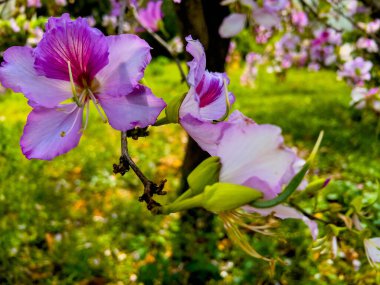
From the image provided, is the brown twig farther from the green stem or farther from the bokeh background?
the bokeh background

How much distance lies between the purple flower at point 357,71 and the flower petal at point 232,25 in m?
1.75

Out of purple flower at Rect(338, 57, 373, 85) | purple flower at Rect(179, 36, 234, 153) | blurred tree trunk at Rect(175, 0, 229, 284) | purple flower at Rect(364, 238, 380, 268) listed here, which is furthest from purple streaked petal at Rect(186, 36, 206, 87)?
purple flower at Rect(338, 57, 373, 85)

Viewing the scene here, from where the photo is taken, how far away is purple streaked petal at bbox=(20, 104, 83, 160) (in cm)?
51

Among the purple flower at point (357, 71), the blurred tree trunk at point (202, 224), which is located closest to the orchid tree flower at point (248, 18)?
the blurred tree trunk at point (202, 224)

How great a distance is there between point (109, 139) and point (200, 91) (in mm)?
3726

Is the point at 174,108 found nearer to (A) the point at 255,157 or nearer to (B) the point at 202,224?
(A) the point at 255,157

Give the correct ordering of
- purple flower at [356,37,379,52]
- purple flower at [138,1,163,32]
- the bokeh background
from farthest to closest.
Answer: purple flower at [356,37,379,52]
the bokeh background
purple flower at [138,1,163,32]

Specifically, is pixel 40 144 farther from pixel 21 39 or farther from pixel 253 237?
pixel 253 237

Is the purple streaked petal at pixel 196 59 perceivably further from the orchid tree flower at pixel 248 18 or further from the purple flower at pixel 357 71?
the purple flower at pixel 357 71

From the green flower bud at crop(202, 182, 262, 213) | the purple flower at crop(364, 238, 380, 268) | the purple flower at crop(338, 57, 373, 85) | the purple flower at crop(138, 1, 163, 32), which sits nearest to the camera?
the green flower bud at crop(202, 182, 262, 213)

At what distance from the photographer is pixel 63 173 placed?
136 inches

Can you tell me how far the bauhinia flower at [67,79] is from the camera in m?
0.50

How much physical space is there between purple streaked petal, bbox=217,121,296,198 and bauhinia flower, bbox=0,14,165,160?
11 cm

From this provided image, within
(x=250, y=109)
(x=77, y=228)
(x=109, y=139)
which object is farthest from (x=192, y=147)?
(x=250, y=109)
